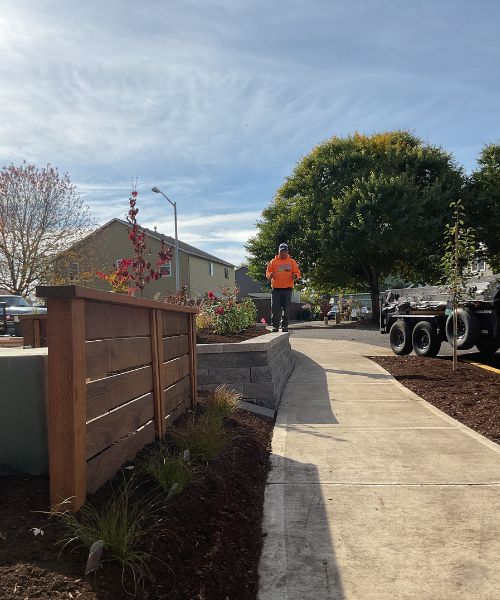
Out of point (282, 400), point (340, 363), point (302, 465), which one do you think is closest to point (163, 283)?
point (340, 363)

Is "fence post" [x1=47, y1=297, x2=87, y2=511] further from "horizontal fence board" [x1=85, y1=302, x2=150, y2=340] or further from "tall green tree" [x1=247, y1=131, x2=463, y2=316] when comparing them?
"tall green tree" [x1=247, y1=131, x2=463, y2=316]

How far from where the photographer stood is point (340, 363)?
10430 millimetres

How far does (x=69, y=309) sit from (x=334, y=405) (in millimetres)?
4939

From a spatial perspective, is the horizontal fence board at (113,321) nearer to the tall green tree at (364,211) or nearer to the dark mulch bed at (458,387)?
the dark mulch bed at (458,387)

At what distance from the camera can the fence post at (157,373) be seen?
13.5 feet

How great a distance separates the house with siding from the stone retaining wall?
70.5ft

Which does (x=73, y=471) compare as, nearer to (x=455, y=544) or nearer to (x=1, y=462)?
(x=1, y=462)

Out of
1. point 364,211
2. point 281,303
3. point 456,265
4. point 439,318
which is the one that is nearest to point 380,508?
point 456,265

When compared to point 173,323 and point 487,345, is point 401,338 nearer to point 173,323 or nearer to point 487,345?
point 487,345

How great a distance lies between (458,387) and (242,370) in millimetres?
3349

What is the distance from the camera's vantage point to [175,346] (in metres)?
5.07

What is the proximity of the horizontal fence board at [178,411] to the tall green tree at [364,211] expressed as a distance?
21.8 metres

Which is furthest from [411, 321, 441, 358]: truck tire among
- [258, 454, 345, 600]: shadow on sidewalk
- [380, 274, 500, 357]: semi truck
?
[258, 454, 345, 600]: shadow on sidewalk

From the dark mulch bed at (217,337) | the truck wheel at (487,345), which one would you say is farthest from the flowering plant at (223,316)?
the truck wheel at (487,345)
